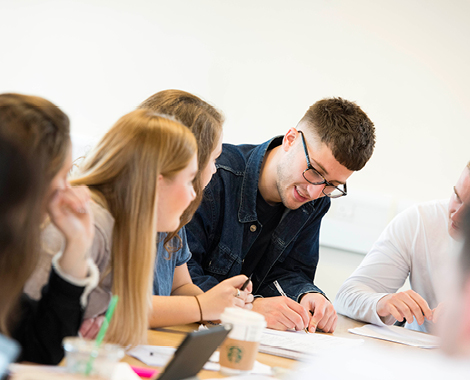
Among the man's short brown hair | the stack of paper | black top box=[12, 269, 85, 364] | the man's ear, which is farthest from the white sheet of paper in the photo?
black top box=[12, 269, 85, 364]

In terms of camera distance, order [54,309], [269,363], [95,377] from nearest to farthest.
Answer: [95,377]
[54,309]
[269,363]

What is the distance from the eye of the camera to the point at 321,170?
1.82 metres

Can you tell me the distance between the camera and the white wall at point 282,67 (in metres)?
2.49

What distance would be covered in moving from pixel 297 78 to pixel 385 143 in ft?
1.75

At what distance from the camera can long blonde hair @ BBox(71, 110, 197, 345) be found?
988mm

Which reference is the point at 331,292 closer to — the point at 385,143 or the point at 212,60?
the point at 385,143

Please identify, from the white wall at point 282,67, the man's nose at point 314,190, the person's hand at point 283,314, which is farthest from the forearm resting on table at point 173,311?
the white wall at point 282,67

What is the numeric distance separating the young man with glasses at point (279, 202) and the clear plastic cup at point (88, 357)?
3.01ft

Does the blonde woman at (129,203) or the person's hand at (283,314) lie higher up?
the blonde woman at (129,203)

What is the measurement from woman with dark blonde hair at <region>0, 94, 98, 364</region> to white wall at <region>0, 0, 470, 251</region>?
5.95 ft

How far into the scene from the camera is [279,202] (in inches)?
79.1

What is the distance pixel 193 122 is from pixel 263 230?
0.68m

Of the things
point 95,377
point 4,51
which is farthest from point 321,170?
point 4,51

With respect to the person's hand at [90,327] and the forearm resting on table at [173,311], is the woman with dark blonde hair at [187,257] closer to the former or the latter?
the forearm resting on table at [173,311]
